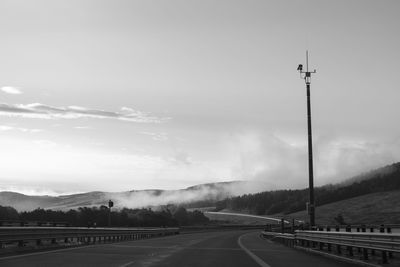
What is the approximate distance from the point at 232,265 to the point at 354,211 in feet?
499

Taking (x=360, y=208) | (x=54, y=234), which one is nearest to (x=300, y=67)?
(x=54, y=234)

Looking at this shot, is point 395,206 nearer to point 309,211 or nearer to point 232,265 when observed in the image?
point 309,211

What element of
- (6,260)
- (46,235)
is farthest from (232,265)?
(46,235)

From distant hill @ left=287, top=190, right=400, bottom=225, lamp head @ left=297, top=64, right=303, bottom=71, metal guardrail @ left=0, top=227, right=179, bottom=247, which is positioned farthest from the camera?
distant hill @ left=287, top=190, right=400, bottom=225

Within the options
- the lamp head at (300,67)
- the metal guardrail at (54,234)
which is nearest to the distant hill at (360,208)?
the metal guardrail at (54,234)

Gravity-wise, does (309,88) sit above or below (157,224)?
above

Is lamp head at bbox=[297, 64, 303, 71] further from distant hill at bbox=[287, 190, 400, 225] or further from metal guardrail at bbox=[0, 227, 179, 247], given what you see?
distant hill at bbox=[287, 190, 400, 225]

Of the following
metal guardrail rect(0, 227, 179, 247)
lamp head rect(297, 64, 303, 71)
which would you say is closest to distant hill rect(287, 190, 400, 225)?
metal guardrail rect(0, 227, 179, 247)

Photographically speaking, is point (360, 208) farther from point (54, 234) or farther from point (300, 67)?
point (54, 234)

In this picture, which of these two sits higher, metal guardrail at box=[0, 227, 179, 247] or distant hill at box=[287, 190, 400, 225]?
distant hill at box=[287, 190, 400, 225]

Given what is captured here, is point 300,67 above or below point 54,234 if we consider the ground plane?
above

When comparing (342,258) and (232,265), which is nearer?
(232,265)

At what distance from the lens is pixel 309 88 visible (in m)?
40.3

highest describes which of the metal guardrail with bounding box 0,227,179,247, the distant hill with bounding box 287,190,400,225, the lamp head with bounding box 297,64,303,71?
the lamp head with bounding box 297,64,303,71
